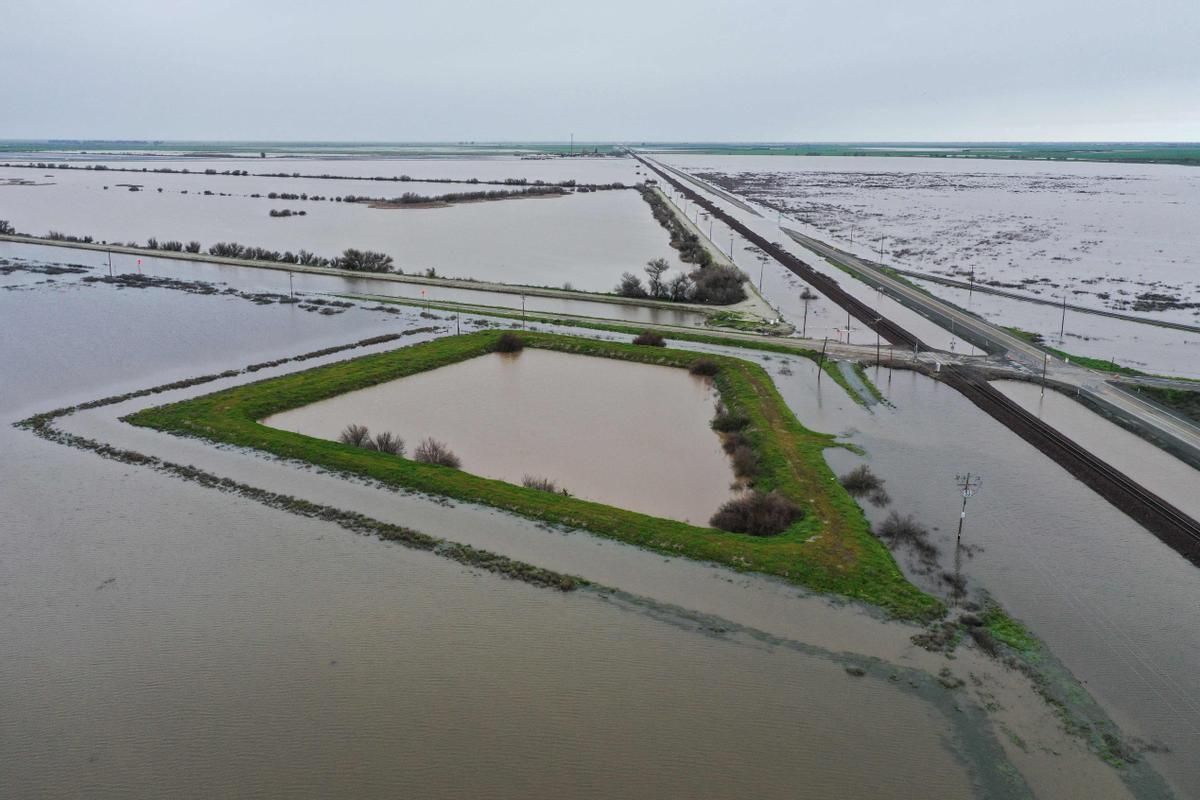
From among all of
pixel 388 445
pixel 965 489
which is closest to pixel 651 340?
pixel 388 445

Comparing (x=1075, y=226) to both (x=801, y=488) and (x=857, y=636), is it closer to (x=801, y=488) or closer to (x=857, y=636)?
(x=801, y=488)

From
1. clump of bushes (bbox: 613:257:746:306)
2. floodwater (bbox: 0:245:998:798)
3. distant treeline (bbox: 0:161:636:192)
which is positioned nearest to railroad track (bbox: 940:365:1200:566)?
floodwater (bbox: 0:245:998:798)

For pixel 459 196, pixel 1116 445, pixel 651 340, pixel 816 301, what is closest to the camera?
pixel 1116 445

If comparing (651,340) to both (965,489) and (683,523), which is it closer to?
(683,523)

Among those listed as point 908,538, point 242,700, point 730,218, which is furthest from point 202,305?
point 730,218

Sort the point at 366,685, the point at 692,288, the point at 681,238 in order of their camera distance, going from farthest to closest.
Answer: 1. the point at 681,238
2. the point at 692,288
3. the point at 366,685

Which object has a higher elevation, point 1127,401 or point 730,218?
point 730,218
